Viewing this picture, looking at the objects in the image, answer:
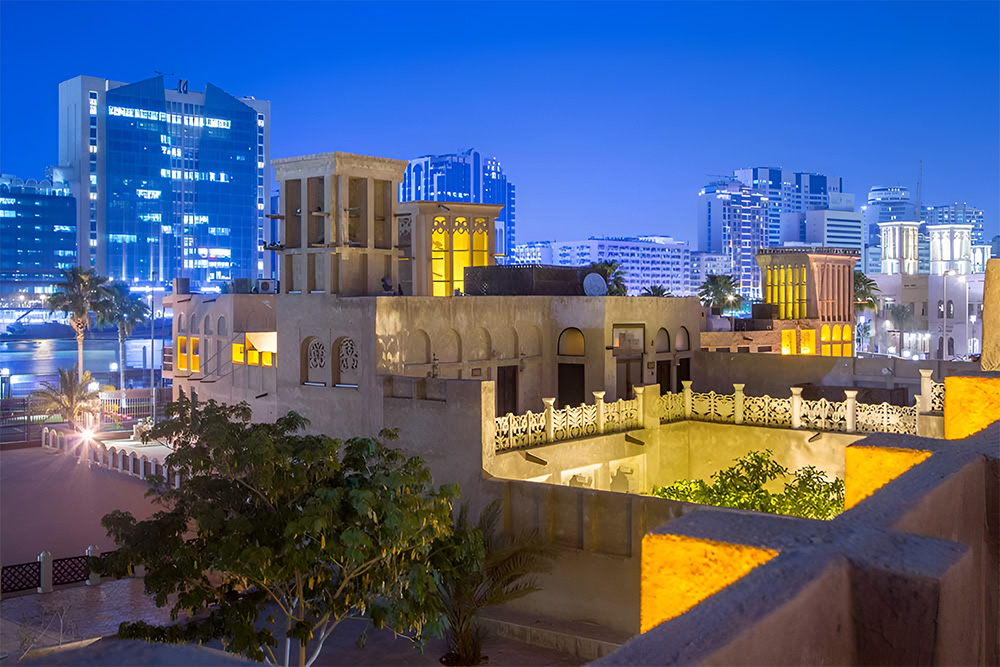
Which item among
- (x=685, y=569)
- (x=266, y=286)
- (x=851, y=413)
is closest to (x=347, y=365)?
(x=851, y=413)

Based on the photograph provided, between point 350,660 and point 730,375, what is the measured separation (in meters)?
15.5

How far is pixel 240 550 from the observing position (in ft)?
38.3

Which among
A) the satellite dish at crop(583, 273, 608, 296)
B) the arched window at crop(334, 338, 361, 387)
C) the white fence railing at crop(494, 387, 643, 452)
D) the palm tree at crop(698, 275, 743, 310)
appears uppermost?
the palm tree at crop(698, 275, 743, 310)

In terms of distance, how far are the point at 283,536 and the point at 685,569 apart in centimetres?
859

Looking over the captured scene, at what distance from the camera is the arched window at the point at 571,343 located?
84.4ft

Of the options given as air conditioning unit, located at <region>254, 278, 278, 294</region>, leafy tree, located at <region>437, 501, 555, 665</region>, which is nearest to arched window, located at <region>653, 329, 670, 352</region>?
leafy tree, located at <region>437, 501, 555, 665</region>

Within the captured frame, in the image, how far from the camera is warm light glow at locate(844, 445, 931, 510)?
559cm

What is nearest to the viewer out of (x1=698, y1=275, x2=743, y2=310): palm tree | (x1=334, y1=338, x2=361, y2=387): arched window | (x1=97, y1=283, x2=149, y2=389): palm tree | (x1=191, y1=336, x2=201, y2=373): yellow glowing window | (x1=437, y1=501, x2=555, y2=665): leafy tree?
(x1=437, y1=501, x2=555, y2=665): leafy tree

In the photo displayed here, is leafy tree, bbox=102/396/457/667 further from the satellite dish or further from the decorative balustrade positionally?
the satellite dish

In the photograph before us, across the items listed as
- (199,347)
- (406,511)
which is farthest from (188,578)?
(199,347)

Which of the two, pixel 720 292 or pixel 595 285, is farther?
pixel 720 292

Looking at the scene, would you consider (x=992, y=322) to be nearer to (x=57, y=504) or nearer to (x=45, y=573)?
(x=45, y=573)

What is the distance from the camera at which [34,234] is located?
140m

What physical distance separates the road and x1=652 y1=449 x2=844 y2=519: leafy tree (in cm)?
1480
